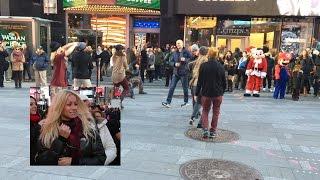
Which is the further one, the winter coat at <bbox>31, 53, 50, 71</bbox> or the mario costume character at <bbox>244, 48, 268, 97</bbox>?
the mario costume character at <bbox>244, 48, 268, 97</bbox>

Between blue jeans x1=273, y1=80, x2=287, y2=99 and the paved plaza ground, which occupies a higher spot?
blue jeans x1=273, y1=80, x2=287, y2=99

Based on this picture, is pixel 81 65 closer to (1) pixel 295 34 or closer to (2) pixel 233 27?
(2) pixel 233 27

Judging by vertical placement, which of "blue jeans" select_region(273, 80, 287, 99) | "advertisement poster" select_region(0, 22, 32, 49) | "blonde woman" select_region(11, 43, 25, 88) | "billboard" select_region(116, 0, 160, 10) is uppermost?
"billboard" select_region(116, 0, 160, 10)

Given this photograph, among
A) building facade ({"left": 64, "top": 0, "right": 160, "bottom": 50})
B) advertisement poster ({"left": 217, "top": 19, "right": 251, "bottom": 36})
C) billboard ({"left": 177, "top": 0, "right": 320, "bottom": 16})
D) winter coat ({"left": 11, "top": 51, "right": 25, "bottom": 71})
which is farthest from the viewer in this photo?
building facade ({"left": 64, "top": 0, "right": 160, "bottom": 50})

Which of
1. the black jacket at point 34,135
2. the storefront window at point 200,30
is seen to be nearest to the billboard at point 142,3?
the storefront window at point 200,30

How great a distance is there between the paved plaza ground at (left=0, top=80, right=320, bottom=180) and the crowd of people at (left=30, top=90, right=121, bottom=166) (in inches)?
109

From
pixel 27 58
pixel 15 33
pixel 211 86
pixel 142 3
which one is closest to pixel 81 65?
pixel 211 86

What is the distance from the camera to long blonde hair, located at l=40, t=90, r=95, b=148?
210cm

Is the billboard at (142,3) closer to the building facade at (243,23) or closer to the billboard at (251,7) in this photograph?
the building facade at (243,23)

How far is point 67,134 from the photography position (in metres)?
2.15

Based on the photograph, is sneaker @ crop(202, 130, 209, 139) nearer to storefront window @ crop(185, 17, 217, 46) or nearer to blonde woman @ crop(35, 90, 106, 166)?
blonde woman @ crop(35, 90, 106, 166)

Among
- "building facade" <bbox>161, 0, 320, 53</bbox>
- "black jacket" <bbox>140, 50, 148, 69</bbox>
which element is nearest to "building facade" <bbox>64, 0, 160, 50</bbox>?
"building facade" <bbox>161, 0, 320, 53</bbox>

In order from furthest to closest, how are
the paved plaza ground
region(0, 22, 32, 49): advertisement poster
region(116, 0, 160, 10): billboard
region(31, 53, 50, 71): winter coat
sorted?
region(116, 0, 160, 10): billboard < region(0, 22, 32, 49): advertisement poster < region(31, 53, 50, 71): winter coat < the paved plaza ground

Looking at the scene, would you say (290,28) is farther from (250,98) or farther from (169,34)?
(250,98)
